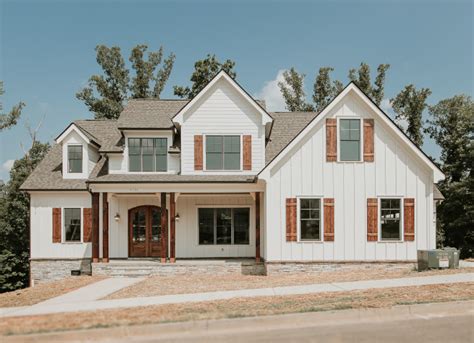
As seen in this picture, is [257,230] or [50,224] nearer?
[257,230]

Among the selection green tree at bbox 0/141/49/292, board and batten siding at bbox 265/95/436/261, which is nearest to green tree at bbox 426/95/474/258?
board and batten siding at bbox 265/95/436/261

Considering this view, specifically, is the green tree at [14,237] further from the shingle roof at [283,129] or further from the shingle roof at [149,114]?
the shingle roof at [283,129]

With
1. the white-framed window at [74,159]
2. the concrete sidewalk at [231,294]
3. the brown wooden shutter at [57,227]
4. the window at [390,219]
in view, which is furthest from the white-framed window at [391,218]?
the brown wooden shutter at [57,227]

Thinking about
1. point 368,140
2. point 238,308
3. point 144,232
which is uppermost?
point 368,140

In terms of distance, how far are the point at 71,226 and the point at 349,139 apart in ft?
41.5

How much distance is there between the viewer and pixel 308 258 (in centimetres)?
1566

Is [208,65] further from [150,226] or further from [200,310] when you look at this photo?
[200,310]

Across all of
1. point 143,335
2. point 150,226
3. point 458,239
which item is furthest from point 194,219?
point 458,239

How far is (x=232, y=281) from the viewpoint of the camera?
1384 cm

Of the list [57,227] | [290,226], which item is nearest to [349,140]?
[290,226]

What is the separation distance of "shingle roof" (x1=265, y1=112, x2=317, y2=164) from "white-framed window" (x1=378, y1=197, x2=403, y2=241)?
515cm

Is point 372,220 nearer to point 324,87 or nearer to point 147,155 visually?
point 147,155

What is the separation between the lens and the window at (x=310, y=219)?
15.8 m

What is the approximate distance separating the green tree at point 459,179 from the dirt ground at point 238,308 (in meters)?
18.2
